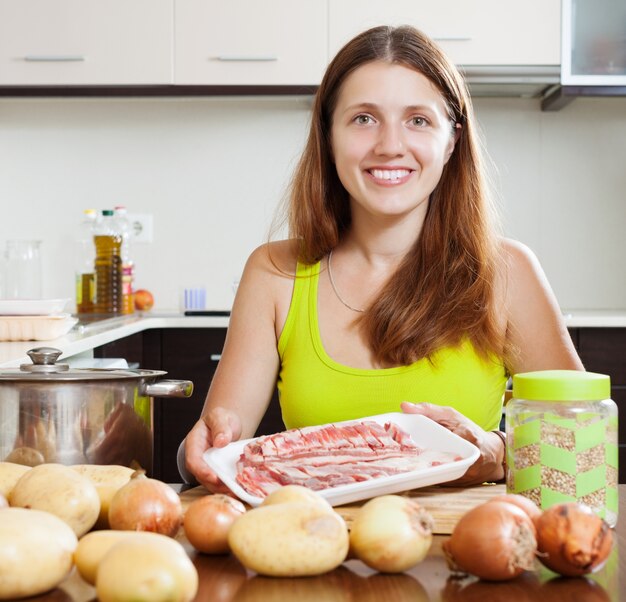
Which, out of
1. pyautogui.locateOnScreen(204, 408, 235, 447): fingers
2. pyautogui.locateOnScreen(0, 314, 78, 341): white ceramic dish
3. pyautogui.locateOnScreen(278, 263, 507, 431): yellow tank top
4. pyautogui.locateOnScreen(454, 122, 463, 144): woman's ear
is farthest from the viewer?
pyautogui.locateOnScreen(0, 314, 78, 341): white ceramic dish

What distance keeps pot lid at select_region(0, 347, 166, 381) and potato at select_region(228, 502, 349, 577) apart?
303 mm

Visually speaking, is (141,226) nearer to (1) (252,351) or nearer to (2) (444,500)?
(1) (252,351)

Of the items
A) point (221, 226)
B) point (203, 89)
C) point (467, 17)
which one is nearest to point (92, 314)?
point (221, 226)

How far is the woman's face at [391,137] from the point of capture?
1.47 m

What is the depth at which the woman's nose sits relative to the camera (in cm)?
145

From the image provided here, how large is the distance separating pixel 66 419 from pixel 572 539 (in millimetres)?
470

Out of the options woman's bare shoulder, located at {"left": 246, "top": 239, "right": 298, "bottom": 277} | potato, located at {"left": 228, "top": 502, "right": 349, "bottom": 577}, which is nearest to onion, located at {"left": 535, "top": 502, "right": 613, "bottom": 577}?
potato, located at {"left": 228, "top": 502, "right": 349, "bottom": 577}

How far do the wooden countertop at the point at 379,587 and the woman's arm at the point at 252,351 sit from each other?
2.36 feet

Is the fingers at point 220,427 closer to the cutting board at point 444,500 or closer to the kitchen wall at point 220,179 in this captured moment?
the cutting board at point 444,500

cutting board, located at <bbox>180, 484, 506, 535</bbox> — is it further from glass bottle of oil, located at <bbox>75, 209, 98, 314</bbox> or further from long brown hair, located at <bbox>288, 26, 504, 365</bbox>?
glass bottle of oil, located at <bbox>75, 209, 98, 314</bbox>

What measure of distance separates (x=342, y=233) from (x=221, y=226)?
188 centimetres

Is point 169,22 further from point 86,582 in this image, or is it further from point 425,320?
point 86,582

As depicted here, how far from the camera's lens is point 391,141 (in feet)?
4.77

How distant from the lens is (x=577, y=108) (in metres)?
3.41
